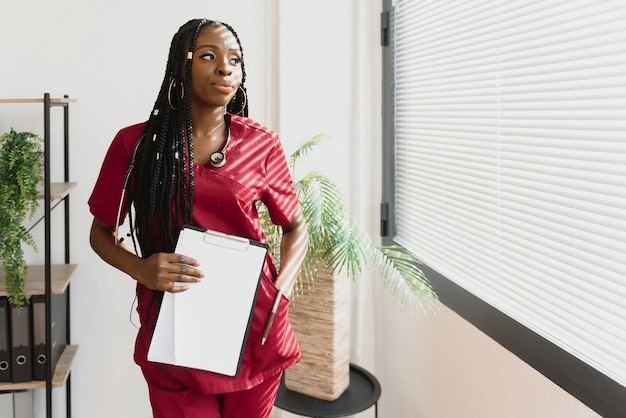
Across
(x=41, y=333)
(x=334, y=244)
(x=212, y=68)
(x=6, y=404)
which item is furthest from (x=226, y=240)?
(x=6, y=404)

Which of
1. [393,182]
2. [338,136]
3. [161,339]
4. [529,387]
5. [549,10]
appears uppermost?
[549,10]

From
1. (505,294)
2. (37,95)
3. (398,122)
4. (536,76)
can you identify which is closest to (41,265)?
(37,95)

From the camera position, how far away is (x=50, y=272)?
190 centimetres

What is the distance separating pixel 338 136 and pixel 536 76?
1.12 meters

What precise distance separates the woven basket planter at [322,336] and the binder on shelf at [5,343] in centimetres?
88

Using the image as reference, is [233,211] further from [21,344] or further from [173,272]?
[21,344]

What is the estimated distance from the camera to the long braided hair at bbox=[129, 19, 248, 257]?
1.15 meters

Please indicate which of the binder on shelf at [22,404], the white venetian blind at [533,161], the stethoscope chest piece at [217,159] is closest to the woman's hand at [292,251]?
the stethoscope chest piece at [217,159]

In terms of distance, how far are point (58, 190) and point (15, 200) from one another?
15cm

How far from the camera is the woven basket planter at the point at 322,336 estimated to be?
75.0 inches

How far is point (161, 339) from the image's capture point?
112cm

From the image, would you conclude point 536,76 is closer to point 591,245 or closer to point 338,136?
point 591,245

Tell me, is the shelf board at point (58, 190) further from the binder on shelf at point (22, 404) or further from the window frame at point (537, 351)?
the window frame at point (537, 351)

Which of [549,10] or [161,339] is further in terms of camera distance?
[549,10]
